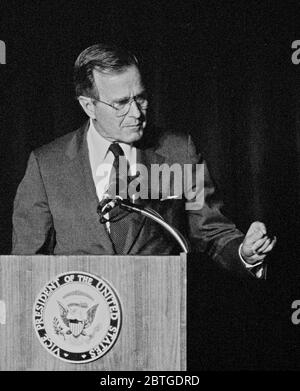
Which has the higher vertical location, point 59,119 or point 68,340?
point 59,119

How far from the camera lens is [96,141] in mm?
2855

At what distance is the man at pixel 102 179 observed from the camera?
9.11ft

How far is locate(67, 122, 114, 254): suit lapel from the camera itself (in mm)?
2809

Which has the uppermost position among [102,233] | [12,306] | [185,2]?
[185,2]

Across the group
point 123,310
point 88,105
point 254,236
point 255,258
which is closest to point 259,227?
point 254,236

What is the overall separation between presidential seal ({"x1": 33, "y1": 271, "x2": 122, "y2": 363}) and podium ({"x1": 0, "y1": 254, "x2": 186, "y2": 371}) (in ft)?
0.05

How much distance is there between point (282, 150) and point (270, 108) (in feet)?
0.63

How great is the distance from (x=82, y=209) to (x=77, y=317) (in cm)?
92

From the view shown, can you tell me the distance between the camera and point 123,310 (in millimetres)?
1959

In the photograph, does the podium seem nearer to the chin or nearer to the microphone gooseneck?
the microphone gooseneck

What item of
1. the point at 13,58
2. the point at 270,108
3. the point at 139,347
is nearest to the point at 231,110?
the point at 270,108

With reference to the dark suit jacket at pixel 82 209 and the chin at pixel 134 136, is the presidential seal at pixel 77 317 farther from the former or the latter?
the chin at pixel 134 136

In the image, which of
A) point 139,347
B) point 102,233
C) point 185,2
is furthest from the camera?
point 185,2

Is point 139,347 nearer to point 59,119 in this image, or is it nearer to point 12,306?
point 12,306
